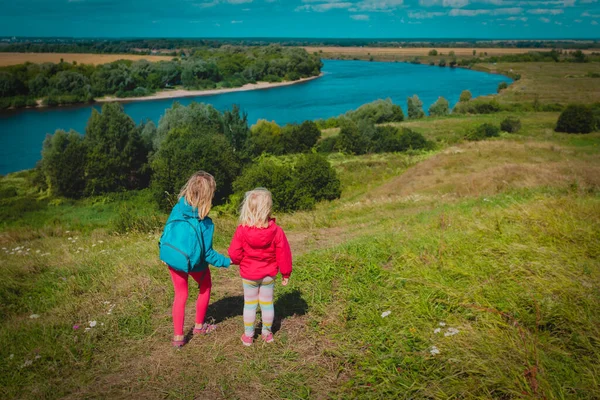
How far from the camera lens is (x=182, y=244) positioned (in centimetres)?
367

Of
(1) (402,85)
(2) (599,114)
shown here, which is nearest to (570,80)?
(1) (402,85)

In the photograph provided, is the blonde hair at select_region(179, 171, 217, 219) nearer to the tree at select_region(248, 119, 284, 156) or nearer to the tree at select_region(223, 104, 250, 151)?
the tree at select_region(223, 104, 250, 151)

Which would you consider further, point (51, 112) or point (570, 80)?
point (570, 80)

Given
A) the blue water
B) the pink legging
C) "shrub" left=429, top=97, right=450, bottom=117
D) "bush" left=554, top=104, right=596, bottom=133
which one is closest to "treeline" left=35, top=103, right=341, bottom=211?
the blue water

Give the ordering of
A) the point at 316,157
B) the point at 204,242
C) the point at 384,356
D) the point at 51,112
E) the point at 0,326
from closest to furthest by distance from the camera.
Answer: the point at 384,356
the point at 204,242
the point at 0,326
the point at 316,157
the point at 51,112

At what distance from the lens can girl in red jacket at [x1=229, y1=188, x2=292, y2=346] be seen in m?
3.56

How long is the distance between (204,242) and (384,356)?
1830 mm

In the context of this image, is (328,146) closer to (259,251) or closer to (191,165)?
(191,165)

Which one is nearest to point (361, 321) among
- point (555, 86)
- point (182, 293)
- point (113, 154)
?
point (182, 293)

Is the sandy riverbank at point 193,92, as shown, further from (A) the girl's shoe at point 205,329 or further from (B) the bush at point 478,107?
(A) the girl's shoe at point 205,329

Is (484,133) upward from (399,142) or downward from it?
upward

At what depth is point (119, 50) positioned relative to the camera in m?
145

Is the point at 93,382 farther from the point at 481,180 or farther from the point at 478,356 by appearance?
the point at 481,180

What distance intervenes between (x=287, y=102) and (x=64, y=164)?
43557 millimetres
